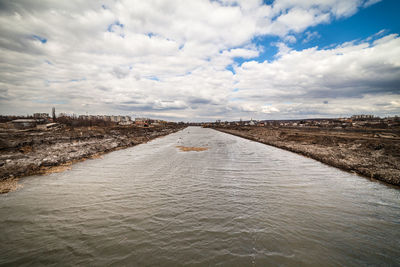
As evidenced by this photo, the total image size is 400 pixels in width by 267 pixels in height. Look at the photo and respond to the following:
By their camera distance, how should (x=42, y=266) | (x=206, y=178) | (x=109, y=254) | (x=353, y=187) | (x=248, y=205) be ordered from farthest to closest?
(x=206, y=178)
(x=353, y=187)
(x=248, y=205)
(x=109, y=254)
(x=42, y=266)

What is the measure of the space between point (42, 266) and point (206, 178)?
A: 30.6 ft

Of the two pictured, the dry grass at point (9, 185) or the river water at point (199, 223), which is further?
the dry grass at point (9, 185)

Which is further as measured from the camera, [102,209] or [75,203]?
[75,203]

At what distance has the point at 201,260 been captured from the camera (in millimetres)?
4508

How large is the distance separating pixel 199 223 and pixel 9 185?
1235 cm

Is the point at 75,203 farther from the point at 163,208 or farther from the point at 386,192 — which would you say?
the point at 386,192

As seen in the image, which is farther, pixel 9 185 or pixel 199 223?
pixel 9 185

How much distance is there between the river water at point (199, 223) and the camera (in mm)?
4680

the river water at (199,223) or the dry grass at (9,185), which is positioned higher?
the river water at (199,223)

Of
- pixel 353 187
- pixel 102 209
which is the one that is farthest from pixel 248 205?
pixel 353 187

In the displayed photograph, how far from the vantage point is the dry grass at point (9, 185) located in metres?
9.34

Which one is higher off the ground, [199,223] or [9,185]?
[199,223]

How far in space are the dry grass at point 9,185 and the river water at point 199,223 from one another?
597mm

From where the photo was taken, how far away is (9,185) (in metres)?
10.1
